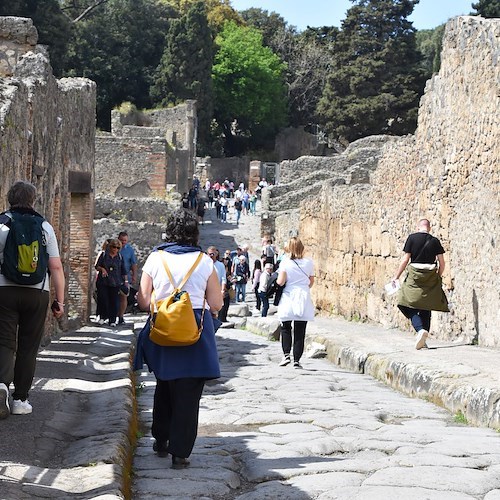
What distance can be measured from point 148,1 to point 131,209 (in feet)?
114

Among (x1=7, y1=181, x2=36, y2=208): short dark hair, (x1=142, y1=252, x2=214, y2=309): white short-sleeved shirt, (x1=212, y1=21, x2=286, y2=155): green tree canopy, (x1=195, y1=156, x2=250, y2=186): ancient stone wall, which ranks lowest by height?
(x1=142, y1=252, x2=214, y2=309): white short-sleeved shirt

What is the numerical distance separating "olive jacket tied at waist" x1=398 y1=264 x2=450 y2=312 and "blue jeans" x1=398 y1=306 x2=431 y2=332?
3.9 inches

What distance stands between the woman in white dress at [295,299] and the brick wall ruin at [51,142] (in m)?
2.73

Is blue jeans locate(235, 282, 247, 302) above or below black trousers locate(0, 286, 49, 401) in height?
below

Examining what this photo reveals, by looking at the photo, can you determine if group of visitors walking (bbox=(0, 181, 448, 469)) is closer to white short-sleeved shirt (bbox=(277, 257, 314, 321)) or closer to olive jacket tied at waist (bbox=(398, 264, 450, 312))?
white short-sleeved shirt (bbox=(277, 257, 314, 321))

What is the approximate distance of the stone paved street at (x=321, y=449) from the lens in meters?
5.14

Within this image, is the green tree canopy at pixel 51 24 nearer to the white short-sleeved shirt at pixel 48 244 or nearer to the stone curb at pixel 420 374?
A: the stone curb at pixel 420 374

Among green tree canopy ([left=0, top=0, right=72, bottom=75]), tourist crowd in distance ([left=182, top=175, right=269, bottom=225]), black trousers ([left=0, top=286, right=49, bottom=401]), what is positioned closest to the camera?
black trousers ([left=0, top=286, right=49, bottom=401])

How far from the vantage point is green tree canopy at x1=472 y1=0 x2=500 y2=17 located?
4575cm

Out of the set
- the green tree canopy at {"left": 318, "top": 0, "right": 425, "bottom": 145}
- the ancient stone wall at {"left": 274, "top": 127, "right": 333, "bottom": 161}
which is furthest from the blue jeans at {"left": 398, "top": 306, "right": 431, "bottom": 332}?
the ancient stone wall at {"left": 274, "top": 127, "right": 333, "bottom": 161}

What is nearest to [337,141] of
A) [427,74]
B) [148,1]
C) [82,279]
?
[427,74]

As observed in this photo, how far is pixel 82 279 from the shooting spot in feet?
53.0

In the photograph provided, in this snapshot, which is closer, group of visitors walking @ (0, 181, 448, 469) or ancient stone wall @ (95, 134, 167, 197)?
group of visitors walking @ (0, 181, 448, 469)

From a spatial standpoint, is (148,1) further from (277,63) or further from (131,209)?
(131,209)
